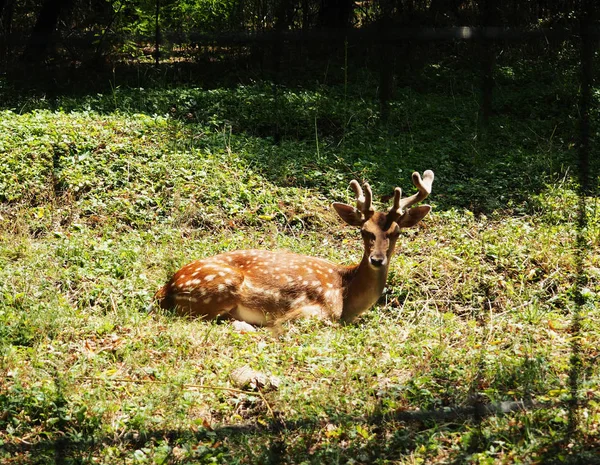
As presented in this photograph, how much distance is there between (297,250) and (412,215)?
1241 millimetres

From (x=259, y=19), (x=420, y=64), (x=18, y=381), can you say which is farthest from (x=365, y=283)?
(x=259, y=19)

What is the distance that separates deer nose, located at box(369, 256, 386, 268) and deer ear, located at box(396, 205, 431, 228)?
0.42 metres

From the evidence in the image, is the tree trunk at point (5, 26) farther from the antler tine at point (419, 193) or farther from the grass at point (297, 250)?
the antler tine at point (419, 193)

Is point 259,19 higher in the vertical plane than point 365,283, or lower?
higher

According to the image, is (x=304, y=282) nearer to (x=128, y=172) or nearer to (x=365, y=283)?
(x=365, y=283)

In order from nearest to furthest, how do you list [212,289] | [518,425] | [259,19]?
[518,425]
[212,289]
[259,19]

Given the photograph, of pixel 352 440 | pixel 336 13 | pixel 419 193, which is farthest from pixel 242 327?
pixel 336 13

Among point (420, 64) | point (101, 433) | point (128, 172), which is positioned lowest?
point (101, 433)

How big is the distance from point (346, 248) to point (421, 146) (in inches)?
90.9

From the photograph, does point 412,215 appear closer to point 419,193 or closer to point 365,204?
point 419,193

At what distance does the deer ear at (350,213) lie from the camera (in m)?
6.34

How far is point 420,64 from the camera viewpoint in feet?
39.0

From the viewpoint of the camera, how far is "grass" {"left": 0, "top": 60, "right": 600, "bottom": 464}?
4.28 metres

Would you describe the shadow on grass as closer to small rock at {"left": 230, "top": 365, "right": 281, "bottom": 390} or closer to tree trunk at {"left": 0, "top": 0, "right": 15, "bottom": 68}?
small rock at {"left": 230, "top": 365, "right": 281, "bottom": 390}
